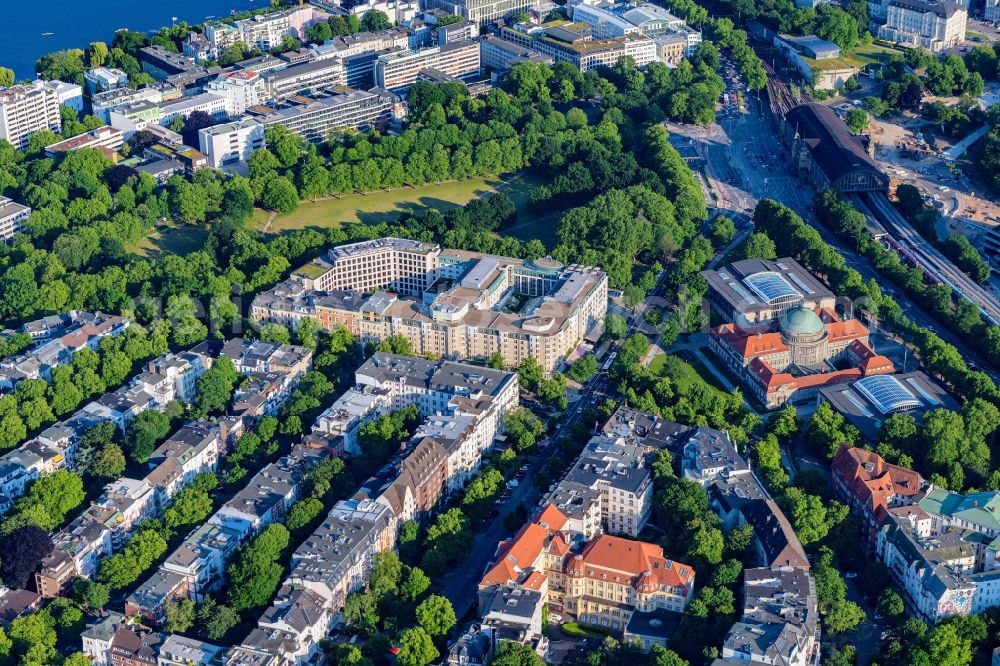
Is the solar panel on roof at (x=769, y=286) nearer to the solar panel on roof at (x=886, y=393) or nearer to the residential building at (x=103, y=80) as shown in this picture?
the solar panel on roof at (x=886, y=393)

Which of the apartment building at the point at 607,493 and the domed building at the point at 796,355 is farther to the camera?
the domed building at the point at 796,355

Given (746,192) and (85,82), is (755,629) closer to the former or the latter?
(746,192)

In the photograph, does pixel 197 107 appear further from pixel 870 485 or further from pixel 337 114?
pixel 870 485

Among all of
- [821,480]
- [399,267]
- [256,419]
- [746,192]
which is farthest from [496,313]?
[746,192]

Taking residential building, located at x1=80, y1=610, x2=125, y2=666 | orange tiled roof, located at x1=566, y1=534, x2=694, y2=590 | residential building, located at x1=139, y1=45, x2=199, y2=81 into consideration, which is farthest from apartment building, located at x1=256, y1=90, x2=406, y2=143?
orange tiled roof, located at x1=566, y1=534, x2=694, y2=590

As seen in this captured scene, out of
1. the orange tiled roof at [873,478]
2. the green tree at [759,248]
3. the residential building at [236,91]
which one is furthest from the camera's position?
the residential building at [236,91]

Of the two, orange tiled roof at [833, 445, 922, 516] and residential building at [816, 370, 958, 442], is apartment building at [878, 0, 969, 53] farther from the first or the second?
orange tiled roof at [833, 445, 922, 516]

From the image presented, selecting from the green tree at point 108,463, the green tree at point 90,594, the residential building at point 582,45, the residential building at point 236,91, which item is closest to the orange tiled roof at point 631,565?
the green tree at point 90,594
